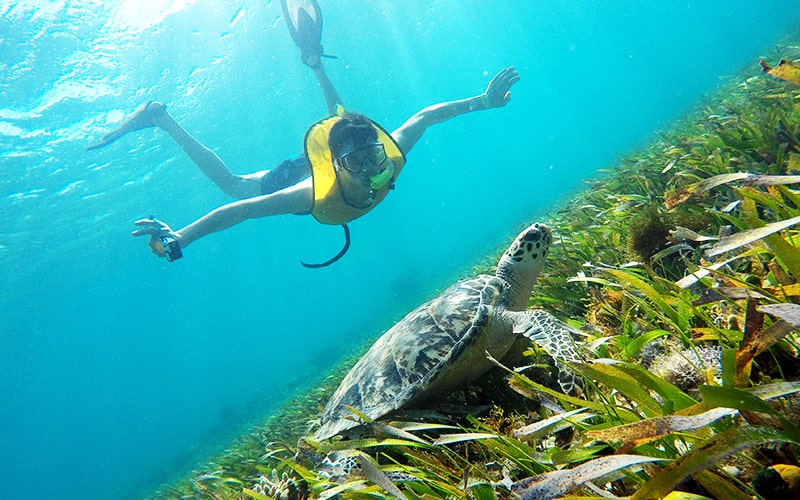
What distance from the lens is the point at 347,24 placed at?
26344 millimetres

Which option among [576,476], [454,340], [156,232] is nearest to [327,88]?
[156,232]

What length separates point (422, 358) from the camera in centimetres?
229

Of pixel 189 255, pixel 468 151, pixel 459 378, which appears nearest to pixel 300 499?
pixel 459 378

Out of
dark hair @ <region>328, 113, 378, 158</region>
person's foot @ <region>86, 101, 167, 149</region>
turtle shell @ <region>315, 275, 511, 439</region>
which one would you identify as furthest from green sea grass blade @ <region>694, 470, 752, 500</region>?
person's foot @ <region>86, 101, 167, 149</region>

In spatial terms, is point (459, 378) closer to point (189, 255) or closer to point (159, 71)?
point (159, 71)

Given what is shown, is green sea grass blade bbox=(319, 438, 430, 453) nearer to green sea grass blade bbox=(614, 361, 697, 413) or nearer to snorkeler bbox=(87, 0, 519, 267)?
green sea grass blade bbox=(614, 361, 697, 413)

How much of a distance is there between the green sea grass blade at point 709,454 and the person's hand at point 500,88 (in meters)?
7.66

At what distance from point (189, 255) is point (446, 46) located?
4251 cm

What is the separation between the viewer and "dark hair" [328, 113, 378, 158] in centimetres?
570

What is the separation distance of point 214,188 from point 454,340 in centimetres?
3348

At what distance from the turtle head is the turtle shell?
13 centimetres

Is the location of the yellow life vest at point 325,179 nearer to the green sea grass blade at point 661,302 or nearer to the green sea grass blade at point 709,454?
the green sea grass blade at point 661,302

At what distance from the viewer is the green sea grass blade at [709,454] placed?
706mm

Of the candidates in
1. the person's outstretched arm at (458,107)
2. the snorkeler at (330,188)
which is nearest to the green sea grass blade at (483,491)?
the snorkeler at (330,188)
